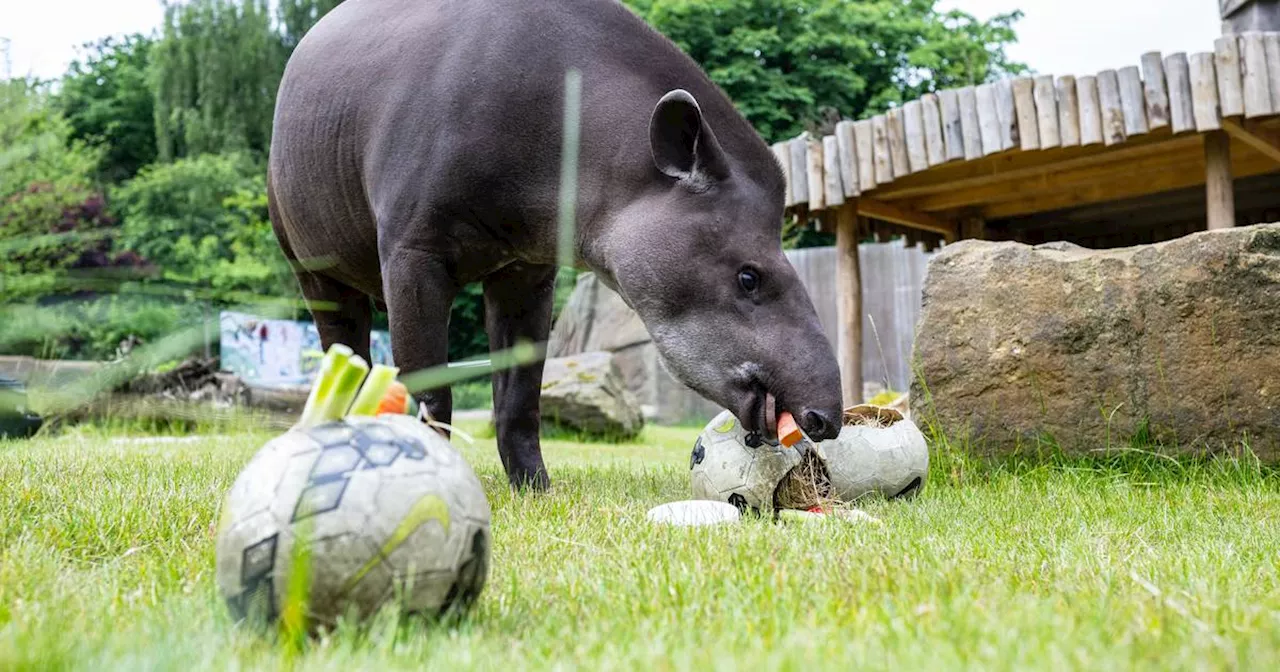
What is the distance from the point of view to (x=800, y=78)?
27125 millimetres

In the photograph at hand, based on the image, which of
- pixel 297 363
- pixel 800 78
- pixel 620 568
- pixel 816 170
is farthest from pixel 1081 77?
pixel 800 78

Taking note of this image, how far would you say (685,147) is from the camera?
11.9 ft

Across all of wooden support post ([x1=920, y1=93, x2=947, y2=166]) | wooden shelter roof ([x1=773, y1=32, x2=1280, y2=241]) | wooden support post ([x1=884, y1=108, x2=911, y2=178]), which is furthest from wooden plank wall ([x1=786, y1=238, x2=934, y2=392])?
wooden support post ([x1=920, y1=93, x2=947, y2=166])

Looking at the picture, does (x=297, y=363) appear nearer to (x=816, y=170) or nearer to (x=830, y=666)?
(x=816, y=170)

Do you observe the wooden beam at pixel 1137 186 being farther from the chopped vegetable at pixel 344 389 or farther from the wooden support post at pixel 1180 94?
the chopped vegetable at pixel 344 389

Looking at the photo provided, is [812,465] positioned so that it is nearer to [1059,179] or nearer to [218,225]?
[1059,179]

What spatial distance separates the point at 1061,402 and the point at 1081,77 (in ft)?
10.2

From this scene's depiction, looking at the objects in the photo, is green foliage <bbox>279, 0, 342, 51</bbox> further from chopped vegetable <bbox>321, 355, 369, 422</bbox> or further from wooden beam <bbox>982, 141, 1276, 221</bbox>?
chopped vegetable <bbox>321, 355, 369, 422</bbox>

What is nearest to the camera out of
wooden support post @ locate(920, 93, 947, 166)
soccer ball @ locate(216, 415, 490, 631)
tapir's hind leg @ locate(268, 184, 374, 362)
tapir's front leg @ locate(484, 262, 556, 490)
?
soccer ball @ locate(216, 415, 490, 631)

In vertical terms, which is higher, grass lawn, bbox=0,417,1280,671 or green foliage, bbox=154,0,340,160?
green foliage, bbox=154,0,340,160

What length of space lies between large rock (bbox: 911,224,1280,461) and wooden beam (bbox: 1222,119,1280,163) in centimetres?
255

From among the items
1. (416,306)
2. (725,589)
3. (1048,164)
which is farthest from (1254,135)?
(725,589)

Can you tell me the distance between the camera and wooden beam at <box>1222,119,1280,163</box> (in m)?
6.66

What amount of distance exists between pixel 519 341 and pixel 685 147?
4.38ft
